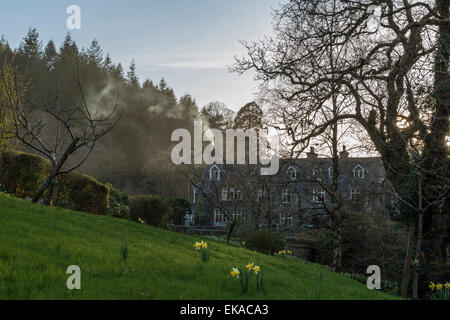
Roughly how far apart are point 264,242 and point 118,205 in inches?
361

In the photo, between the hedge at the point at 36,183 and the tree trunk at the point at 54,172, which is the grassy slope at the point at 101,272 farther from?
the hedge at the point at 36,183

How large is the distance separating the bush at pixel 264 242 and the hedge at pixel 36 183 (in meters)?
7.04

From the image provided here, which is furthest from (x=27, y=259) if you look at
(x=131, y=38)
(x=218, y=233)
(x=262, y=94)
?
(x=218, y=233)

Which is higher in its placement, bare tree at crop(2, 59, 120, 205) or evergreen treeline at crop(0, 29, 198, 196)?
evergreen treeline at crop(0, 29, 198, 196)

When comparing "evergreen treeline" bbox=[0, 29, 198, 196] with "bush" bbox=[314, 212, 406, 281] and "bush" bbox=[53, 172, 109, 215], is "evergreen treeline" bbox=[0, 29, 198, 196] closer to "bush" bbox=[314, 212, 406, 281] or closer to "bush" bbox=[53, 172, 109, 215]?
"bush" bbox=[314, 212, 406, 281]

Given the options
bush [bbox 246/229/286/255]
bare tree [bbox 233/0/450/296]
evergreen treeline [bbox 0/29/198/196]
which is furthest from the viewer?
evergreen treeline [bbox 0/29/198/196]

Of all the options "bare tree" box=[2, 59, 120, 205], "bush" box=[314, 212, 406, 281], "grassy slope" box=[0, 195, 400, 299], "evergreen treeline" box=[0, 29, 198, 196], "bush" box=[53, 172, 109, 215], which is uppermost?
"evergreen treeline" box=[0, 29, 198, 196]

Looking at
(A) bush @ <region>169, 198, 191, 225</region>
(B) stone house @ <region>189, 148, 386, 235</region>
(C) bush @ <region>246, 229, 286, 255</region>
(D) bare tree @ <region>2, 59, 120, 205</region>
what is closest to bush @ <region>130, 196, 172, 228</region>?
(B) stone house @ <region>189, 148, 386, 235</region>

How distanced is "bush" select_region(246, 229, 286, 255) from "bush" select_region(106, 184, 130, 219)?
7987mm

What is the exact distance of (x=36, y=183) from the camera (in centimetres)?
1477

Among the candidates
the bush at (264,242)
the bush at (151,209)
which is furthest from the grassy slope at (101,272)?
the bush at (151,209)

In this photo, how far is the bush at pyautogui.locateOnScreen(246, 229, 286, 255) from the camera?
592 inches

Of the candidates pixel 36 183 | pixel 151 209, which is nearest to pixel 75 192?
pixel 36 183

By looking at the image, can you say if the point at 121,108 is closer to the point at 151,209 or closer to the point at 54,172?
the point at 151,209
